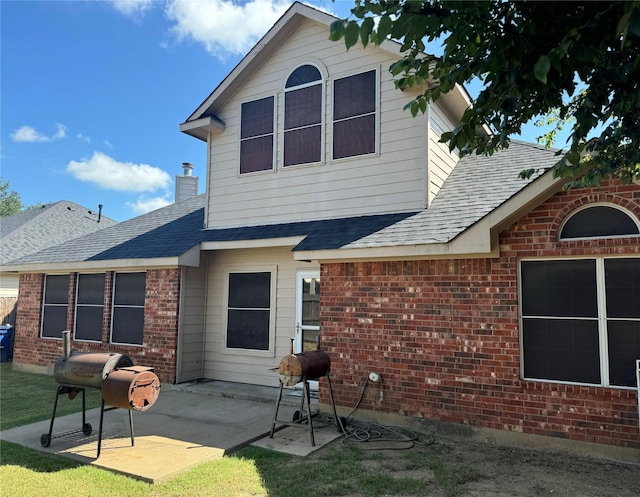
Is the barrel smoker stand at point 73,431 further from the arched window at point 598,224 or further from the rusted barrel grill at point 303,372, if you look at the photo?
the arched window at point 598,224

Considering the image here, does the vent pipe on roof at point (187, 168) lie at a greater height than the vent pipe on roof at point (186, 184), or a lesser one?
greater

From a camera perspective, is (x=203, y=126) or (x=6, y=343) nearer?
(x=203, y=126)

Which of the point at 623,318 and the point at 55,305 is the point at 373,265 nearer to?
the point at 623,318

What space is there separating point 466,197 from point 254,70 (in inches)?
219

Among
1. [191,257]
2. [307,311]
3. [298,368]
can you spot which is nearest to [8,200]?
[191,257]

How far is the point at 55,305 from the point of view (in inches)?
453

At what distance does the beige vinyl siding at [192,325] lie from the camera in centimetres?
945

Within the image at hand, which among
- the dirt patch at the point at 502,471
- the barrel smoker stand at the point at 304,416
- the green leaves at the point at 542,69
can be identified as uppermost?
the green leaves at the point at 542,69

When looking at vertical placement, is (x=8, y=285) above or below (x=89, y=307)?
above

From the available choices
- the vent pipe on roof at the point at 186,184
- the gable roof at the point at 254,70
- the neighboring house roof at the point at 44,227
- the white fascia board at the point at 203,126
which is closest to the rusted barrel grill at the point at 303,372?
the gable roof at the point at 254,70

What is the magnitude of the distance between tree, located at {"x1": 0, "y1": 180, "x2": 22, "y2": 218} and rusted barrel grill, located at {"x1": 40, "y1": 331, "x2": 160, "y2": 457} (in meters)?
58.2

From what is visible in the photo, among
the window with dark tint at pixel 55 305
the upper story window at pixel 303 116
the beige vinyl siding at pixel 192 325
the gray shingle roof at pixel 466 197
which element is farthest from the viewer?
the window with dark tint at pixel 55 305

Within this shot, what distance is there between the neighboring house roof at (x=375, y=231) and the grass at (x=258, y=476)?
108 inches

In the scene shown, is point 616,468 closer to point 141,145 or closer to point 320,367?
point 320,367
